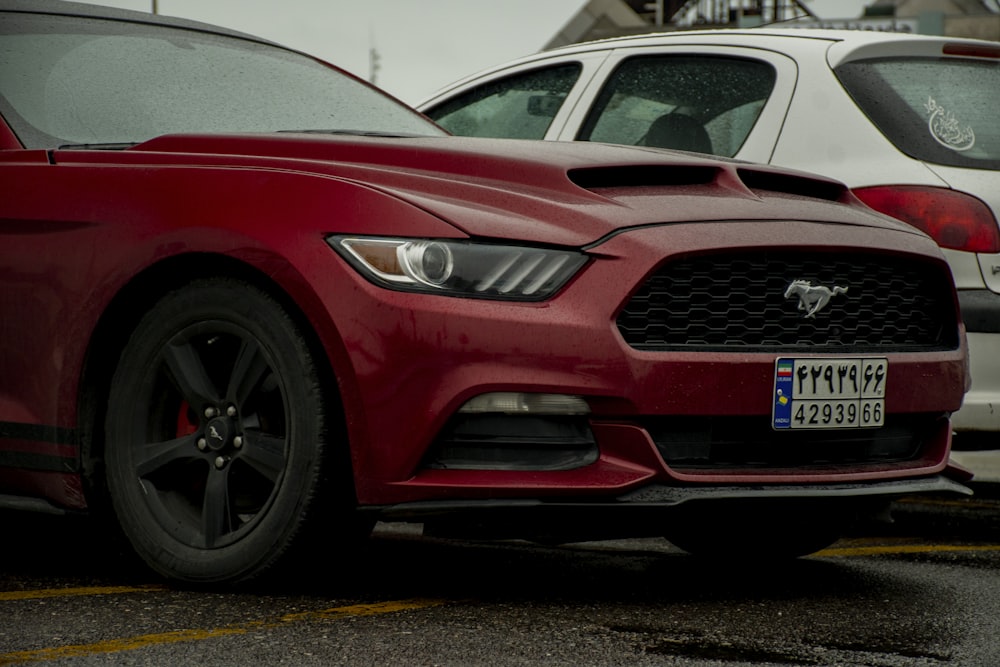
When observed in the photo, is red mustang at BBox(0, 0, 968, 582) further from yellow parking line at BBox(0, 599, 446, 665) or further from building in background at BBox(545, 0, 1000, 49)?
building in background at BBox(545, 0, 1000, 49)

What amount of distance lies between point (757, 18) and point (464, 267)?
45.5 meters

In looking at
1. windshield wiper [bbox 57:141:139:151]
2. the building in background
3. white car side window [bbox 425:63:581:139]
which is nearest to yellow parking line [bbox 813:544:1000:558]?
white car side window [bbox 425:63:581:139]

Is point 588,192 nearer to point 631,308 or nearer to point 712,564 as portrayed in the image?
point 631,308

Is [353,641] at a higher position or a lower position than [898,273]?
lower

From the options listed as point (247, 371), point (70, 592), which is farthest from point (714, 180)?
point (70, 592)

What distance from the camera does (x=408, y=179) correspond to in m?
4.21

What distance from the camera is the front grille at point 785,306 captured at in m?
4.09

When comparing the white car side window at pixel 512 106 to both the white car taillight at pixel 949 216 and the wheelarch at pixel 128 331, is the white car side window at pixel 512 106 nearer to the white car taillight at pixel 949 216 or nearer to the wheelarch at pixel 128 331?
the white car taillight at pixel 949 216

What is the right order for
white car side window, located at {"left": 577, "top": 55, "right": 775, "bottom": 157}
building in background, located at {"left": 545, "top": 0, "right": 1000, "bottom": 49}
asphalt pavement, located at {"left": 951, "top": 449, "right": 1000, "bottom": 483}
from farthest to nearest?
building in background, located at {"left": 545, "top": 0, "right": 1000, "bottom": 49} < white car side window, located at {"left": 577, "top": 55, "right": 775, "bottom": 157} < asphalt pavement, located at {"left": 951, "top": 449, "right": 1000, "bottom": 483}

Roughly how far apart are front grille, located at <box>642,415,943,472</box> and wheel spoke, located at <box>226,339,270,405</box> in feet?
3.14

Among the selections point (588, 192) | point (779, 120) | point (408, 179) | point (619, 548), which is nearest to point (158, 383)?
point (408, 179)

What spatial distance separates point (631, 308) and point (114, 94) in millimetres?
1934

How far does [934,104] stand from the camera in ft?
19.3

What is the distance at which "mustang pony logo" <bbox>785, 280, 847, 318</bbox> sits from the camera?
4.29 meters
